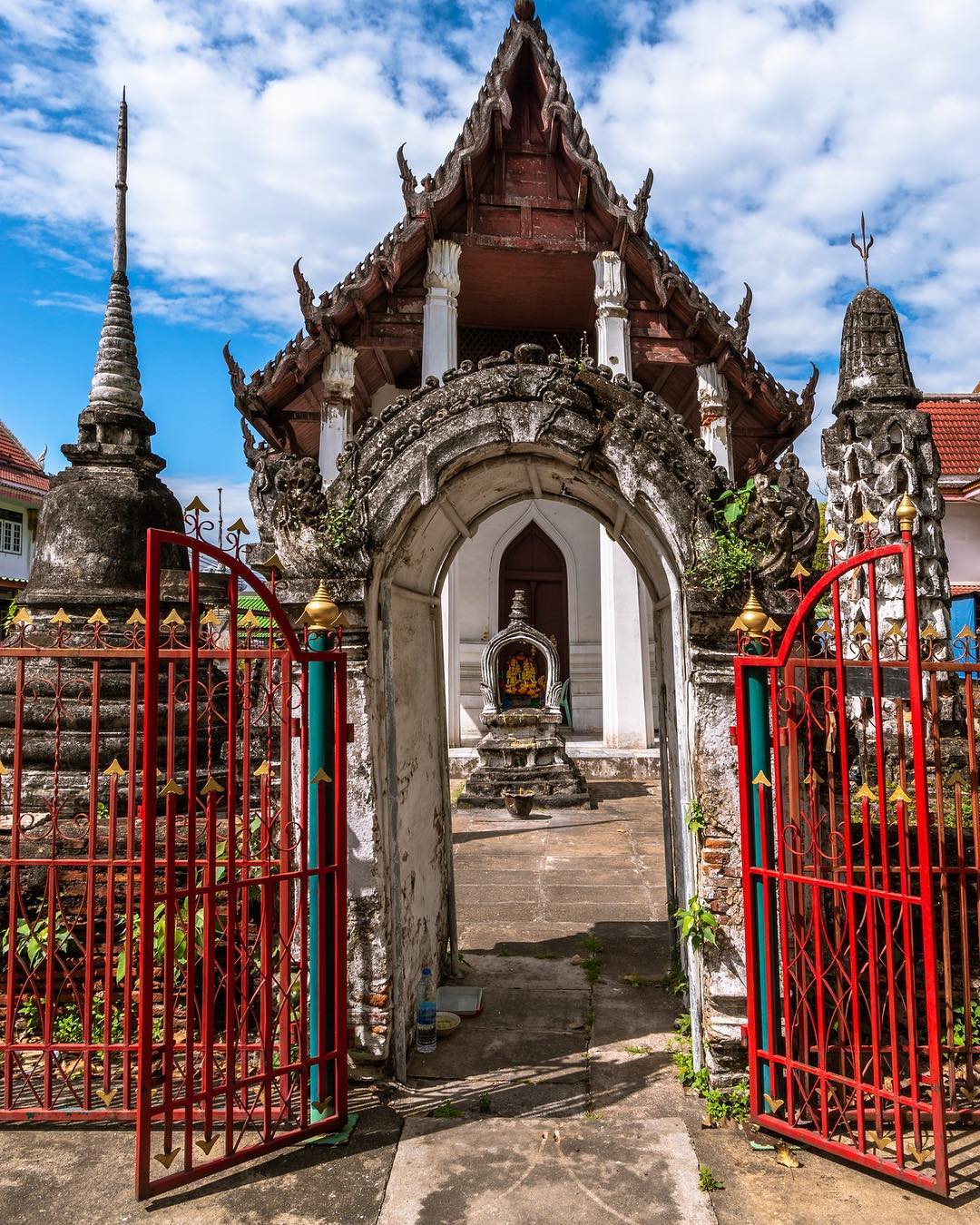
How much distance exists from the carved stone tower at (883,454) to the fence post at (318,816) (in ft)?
11.9

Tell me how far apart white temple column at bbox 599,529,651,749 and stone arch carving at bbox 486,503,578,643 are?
342 cm

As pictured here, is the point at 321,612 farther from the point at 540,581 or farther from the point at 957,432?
the point at 957,432

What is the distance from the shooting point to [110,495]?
664 cm

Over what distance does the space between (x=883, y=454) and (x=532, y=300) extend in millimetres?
9687

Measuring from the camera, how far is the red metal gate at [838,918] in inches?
121

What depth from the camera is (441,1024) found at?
4.53 metres

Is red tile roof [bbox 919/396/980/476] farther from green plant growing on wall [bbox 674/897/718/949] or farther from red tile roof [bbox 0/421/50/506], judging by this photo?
red tile roof [bbox 0/421/50/506]

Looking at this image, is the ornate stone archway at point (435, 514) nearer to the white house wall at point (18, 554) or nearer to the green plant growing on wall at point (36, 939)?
the green plant growing on wall at point (36, 939)

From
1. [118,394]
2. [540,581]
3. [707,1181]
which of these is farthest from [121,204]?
[540,581]

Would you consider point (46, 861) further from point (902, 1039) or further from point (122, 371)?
point (122, 371)

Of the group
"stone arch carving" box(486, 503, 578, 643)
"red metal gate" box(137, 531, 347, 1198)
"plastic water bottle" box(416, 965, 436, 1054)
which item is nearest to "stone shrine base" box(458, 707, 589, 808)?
"stone arch carving" box(486, 503, 578, 643)

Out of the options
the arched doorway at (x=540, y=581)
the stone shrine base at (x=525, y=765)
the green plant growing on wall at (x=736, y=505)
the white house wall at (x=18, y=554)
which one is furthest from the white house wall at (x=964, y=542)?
the white house wall at (x=18, y=554)

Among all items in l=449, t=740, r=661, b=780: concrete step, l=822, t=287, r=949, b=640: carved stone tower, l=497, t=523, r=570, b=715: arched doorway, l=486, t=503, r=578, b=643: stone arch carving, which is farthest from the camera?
l=497, t=523, r=570, b=715: arched doorway

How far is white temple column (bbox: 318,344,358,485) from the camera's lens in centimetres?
1215
